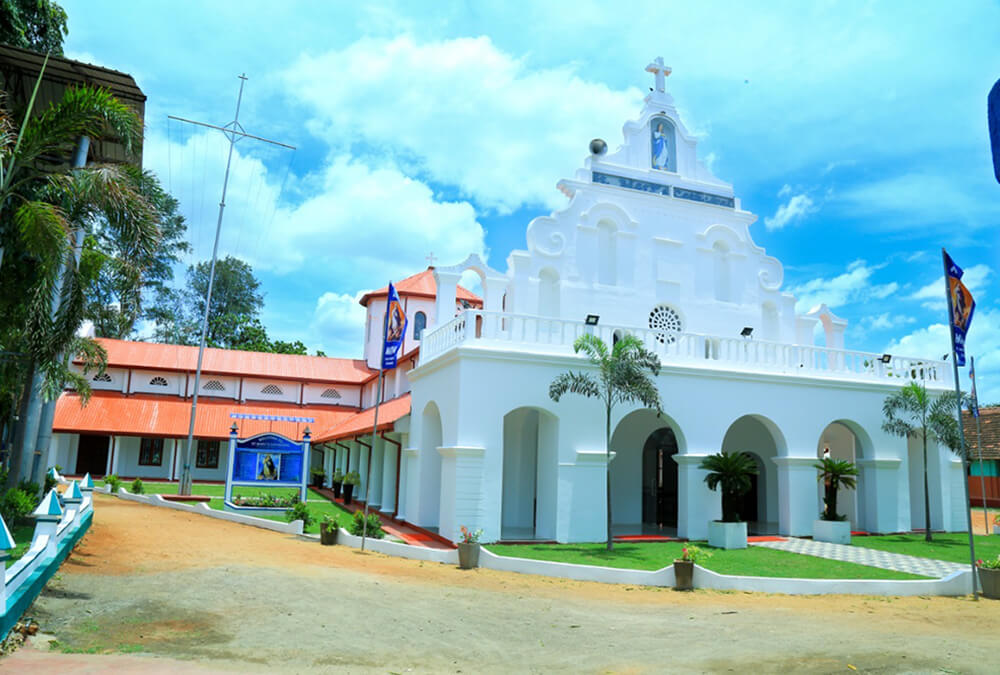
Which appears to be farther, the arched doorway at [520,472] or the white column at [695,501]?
the arched doorway at [520,472]

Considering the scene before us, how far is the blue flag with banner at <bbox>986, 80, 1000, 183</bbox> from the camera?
8.75 feet

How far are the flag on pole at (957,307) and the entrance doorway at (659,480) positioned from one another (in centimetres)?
791

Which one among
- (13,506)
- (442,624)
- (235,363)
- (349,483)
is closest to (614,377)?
(442,624)

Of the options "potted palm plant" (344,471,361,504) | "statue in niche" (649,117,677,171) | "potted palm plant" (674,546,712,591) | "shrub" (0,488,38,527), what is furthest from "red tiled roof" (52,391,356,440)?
"potted palm plant" (674,546,712,591)

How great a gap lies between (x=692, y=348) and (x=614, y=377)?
363 cm

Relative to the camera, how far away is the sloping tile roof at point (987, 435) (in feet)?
96.2

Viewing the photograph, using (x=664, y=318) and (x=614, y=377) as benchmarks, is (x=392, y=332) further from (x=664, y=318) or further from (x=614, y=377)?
(x=664, y=318)

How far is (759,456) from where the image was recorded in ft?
66.8

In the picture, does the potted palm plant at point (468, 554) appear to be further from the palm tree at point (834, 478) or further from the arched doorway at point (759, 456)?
the arched doorway at point (759, 456)

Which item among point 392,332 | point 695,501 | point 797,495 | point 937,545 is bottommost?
point 937,545

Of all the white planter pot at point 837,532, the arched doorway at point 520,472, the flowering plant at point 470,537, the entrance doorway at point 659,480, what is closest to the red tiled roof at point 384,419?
the arched doorway at point 520,472

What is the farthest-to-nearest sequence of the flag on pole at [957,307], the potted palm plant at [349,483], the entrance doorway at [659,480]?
1. the potted palm plant at [349,483]
2. the entrance doorway at [659,480]
3. the flag on pole at [957,307]

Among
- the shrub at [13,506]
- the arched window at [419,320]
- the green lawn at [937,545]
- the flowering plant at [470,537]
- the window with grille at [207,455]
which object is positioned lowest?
the green lawn at [937,545]

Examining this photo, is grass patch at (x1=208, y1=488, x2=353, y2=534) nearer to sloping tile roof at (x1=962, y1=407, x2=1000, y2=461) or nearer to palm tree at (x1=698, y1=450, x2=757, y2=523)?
palm tree at (x1=698, y1=450, x2=757, y2=523)
